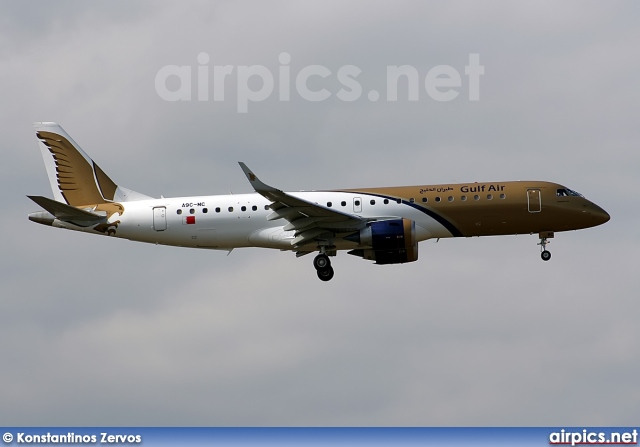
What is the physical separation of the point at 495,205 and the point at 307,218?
8.95 metres

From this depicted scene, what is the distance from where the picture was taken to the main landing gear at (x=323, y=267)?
6412 cm

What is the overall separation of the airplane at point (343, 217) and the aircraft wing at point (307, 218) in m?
0.05

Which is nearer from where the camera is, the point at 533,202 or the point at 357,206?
the point at 533,202

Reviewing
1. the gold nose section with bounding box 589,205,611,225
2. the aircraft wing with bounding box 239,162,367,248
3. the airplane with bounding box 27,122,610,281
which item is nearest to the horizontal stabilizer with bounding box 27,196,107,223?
the airplane with bounding box 27,122,610,281

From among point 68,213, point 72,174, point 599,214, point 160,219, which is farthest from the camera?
point 72,174

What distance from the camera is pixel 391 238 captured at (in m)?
62.0

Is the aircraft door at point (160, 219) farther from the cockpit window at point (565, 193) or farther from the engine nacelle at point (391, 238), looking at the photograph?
the cockpit window at point (565, 193)

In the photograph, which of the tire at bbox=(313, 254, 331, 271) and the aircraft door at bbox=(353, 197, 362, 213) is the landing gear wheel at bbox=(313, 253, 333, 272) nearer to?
the tire at bbox=(313, 254, 331, 271)

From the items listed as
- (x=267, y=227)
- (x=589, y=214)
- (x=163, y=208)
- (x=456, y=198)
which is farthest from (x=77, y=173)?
(x=589, y=214)

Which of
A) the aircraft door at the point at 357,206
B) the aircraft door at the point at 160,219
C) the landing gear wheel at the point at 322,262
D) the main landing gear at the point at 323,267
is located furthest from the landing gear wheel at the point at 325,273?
the aircraft door at the point at 160,219

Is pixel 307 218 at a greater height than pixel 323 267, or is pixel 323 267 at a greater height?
pixel 307 218

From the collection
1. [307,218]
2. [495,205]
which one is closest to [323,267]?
[307,218]

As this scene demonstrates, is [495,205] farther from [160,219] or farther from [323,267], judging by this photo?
[160,219]

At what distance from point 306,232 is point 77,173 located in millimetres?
13911
